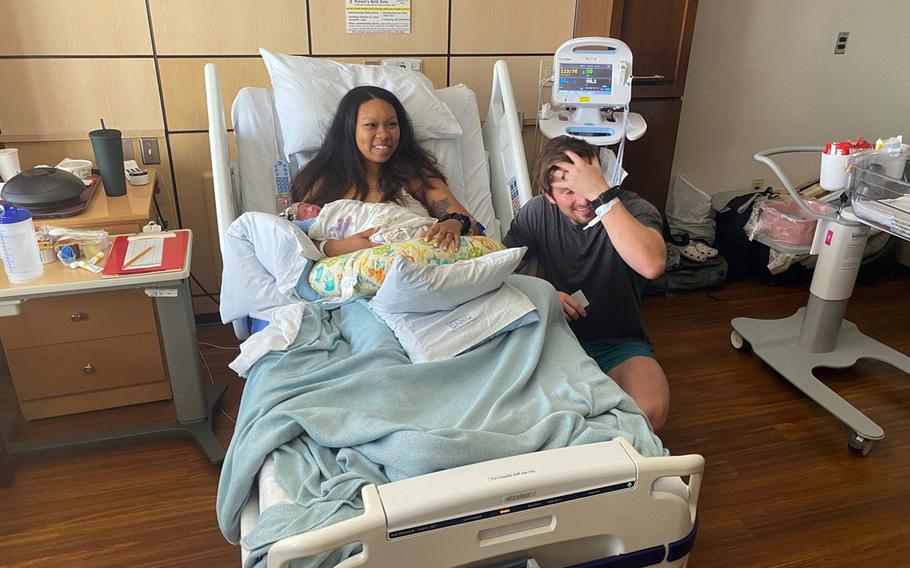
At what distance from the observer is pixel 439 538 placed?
108 cm

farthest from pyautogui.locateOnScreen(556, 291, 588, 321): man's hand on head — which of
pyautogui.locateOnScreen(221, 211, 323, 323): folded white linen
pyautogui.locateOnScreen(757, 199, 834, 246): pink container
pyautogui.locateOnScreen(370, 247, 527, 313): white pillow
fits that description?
pyautogui.locateOnScreen(757, 199, 834, 246): pink container

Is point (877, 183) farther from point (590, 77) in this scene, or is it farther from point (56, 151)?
point (56, 151)

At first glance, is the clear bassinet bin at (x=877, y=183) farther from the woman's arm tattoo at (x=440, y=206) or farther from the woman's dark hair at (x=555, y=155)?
the woman's arm tattoo at (x=440, y=206)

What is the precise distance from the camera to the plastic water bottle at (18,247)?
5.64ft

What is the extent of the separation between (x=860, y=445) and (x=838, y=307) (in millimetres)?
536

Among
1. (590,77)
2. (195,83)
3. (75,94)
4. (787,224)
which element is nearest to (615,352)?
(590,77)

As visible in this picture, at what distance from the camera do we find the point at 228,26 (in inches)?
99.7

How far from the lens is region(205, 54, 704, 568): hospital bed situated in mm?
1041

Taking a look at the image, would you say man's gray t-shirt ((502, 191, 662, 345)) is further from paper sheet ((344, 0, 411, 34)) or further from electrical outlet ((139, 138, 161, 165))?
electrical outlet ((139, 138, 161, 165))

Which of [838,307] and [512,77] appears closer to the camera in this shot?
[838,307]

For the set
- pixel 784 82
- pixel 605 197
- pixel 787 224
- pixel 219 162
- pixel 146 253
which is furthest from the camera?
pixel 784 82

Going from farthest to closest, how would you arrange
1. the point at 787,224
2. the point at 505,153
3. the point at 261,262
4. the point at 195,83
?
the point at 787,224 < the point at 195,83 < the point at 505,153 < the point at 261,262

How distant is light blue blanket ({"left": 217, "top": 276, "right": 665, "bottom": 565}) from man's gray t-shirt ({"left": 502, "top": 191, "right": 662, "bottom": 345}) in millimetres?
324

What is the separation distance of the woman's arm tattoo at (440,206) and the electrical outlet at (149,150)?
117cm
